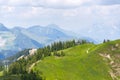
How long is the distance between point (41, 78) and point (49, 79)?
4.75m

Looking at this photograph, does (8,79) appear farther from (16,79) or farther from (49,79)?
(49,79)

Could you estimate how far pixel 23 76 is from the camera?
198625 mm

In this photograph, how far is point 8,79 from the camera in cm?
19862

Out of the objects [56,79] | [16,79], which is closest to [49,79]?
[56,79]

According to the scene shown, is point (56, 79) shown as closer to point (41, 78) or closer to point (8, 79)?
point (41, 78)

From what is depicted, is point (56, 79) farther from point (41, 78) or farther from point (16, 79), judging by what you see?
point (16, 79)

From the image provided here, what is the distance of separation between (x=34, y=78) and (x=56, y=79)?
13.1m

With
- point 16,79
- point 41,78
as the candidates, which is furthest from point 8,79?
point 41,78

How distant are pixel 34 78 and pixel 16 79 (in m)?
11.0

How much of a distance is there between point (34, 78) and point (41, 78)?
4552 mm

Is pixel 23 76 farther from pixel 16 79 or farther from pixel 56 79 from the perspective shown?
pixel 56 79

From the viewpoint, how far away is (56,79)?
19938cm

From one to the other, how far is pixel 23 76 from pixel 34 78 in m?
6.63

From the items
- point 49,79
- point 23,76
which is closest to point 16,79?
point 23,76
